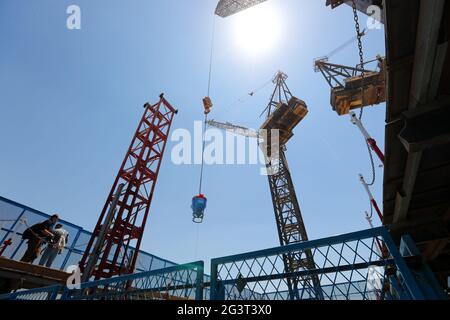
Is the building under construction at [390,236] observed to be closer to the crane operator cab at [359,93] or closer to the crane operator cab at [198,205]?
the crane operator cab at [198,205]

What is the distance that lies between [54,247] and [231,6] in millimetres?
27246

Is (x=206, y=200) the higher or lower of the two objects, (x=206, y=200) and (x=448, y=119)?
the higher

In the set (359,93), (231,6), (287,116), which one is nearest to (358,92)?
(359,93)

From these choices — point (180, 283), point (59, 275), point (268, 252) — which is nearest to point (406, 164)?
point (268, 252)

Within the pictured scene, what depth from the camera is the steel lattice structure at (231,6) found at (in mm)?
24781

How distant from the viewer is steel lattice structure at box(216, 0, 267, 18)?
24.8m

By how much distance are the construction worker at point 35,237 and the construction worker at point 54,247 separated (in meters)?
0.26

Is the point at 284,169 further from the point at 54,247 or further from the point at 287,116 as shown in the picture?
the point at 54,247

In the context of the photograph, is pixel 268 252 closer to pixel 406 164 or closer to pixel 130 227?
pixel 406 164

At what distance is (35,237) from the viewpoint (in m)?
8.67

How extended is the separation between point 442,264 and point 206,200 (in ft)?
29.2

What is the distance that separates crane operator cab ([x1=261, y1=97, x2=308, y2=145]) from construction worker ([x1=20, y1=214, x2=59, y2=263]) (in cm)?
2421
